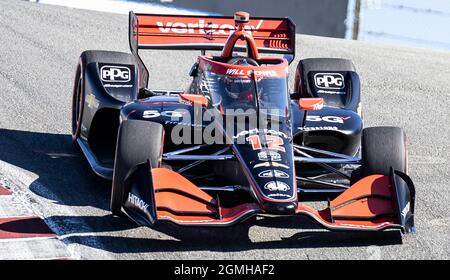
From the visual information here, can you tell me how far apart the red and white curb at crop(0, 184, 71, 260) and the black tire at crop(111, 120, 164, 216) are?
588mm

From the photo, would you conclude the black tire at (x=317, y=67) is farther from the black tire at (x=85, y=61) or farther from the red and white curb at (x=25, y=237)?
the red and white curb at (x=25, y=237)

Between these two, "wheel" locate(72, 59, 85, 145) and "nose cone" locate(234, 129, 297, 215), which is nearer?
"nose cone" locate(234, 129, 297, 215)

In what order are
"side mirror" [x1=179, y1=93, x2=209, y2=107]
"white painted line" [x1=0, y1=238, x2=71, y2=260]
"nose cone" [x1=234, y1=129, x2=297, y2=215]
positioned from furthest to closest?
1. "side mirror" [x1=179, y1=93, x2=209, y2=107]
2. "nose cone" [x1=234, y1=129, x2=297, y2=215]
3. "white painted line" [x1=0, y1=238, x2=71, y2=260]

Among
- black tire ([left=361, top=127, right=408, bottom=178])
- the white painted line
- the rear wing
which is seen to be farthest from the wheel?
black tire ([left=361, top=127, right=408, bottom=178])

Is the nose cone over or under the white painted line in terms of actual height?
over

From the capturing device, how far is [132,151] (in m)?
7.95

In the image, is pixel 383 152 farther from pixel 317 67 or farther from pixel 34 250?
pixel 34 250

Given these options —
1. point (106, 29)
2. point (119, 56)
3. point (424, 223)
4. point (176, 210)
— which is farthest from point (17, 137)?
point (106, 29)

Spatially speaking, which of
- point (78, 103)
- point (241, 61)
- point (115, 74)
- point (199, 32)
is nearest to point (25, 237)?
point (241, 61)

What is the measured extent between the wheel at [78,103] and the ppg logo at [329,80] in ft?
7.70

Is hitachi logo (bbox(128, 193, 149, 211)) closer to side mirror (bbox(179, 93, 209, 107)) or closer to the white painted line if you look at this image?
the white painted line

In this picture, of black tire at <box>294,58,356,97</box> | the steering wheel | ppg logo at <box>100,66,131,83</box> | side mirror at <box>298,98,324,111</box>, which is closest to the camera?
side mirror at <box>298,98,324,111</box>

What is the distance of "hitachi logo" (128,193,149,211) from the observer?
7537mm

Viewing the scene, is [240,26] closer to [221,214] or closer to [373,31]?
[221,214]
